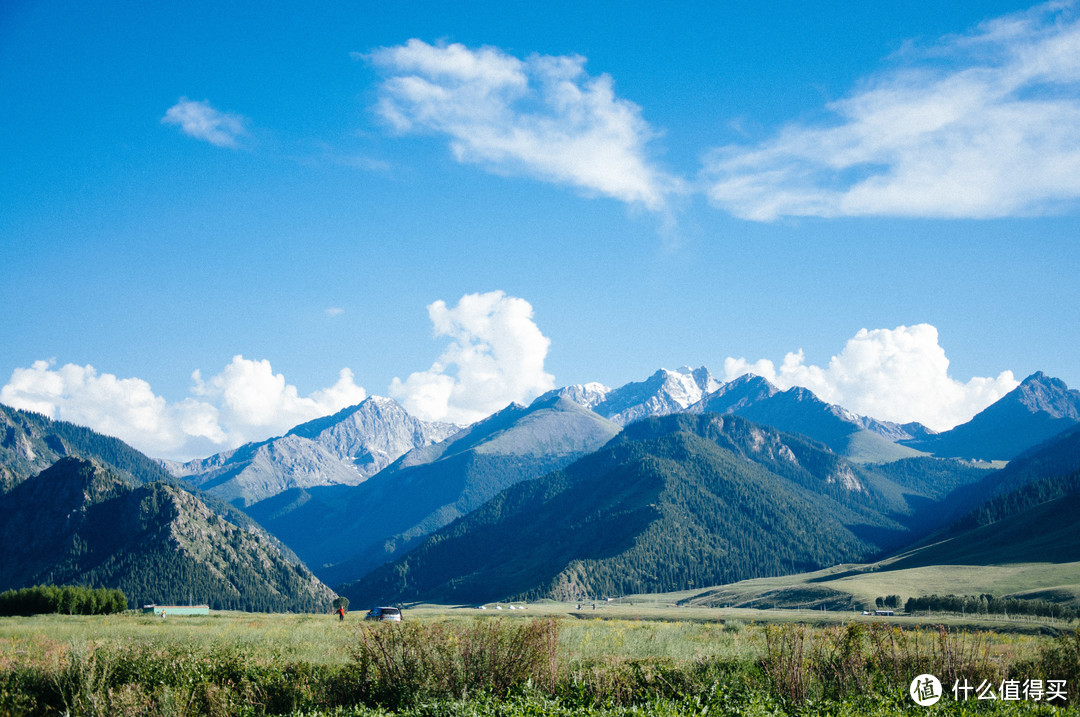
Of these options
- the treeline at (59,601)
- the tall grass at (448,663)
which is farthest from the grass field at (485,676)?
the treeline at (59,601)

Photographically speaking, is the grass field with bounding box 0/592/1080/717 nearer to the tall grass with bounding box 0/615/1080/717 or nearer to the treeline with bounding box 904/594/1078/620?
the tall grass with bounding box 0/615/1080/717

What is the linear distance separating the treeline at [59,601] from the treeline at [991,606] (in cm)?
11010

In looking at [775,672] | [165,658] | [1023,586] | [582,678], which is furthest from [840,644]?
[1023,586]

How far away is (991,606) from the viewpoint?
117m

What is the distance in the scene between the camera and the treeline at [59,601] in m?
61.3

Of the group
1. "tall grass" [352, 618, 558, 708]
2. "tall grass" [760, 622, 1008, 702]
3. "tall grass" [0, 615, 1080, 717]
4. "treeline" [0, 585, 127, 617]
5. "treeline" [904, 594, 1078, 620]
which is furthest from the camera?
"treeline" [904, 594, 1078, 620]

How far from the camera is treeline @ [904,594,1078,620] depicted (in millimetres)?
101850

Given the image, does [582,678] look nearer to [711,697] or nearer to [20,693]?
[711,697]

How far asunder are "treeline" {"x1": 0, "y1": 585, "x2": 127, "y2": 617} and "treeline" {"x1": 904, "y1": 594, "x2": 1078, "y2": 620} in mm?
110098

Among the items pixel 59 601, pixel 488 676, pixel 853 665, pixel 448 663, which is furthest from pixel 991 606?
pixel 59 601

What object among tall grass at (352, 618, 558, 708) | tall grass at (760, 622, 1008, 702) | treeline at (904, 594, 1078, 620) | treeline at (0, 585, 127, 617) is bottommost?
treeline at (904, 594, 1078, 620)

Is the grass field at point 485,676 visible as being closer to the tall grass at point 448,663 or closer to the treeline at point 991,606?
the tall grass at point 448,663

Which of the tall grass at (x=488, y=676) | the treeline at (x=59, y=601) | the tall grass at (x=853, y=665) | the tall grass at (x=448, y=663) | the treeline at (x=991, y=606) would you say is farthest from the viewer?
the treeline at (x=991, y=606)

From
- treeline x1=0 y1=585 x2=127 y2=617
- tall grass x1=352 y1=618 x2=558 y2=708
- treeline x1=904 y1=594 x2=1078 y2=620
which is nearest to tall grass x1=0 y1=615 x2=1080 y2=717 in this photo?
tall grass x1=352 y1=618 x2=558 y2=708
